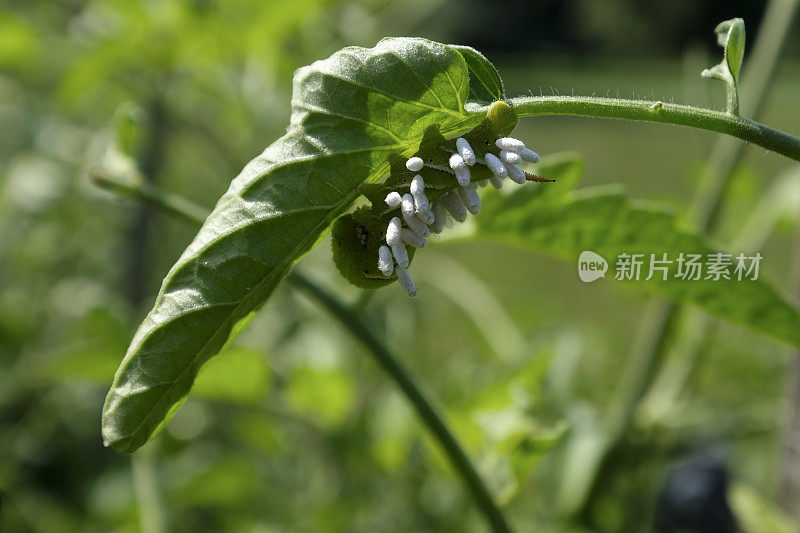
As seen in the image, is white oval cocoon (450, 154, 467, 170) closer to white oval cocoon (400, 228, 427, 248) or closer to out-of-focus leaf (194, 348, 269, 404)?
white oval cocoon (400, 228, 427, 248)

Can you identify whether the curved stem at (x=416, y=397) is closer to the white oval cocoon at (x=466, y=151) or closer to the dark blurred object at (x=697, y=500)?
the white oval cocoon at (x=466, y=151)

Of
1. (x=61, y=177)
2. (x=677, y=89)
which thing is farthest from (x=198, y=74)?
(x=677, y=89)

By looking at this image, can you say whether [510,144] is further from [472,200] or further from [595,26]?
[595,26]

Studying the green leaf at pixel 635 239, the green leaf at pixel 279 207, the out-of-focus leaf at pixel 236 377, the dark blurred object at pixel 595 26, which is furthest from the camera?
the dark blurred object at pixel 595 26

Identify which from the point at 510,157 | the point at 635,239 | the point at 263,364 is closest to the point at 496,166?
the point at 510,157

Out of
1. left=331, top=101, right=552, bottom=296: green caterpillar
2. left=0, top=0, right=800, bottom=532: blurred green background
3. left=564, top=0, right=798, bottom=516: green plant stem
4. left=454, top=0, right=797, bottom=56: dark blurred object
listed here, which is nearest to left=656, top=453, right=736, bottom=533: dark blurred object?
left=0, top=0, right=800, bottom=532: blurred green background

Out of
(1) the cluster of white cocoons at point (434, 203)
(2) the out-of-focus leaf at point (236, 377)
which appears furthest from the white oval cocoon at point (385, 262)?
(2) the out-of-focus leaf at point (236, 377)
